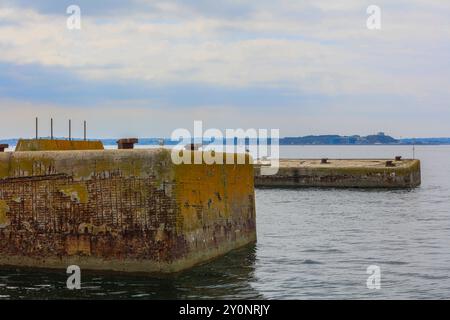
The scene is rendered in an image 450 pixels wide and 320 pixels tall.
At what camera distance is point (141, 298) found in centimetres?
1207

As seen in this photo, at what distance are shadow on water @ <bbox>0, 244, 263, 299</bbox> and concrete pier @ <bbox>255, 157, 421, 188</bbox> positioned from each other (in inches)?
1207

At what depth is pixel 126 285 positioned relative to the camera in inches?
502

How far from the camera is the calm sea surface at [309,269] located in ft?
42.0

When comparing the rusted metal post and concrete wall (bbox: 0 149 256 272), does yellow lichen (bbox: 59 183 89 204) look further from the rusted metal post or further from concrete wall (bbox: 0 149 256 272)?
the rusted metal post

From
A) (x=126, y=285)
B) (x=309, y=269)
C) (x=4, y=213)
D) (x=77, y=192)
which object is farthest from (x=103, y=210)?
(x=309, y=269)

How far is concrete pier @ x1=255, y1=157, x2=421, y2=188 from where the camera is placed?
43469mm

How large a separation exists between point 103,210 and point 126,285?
1.46 metres

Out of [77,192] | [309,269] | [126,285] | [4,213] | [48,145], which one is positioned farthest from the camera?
[309,269]

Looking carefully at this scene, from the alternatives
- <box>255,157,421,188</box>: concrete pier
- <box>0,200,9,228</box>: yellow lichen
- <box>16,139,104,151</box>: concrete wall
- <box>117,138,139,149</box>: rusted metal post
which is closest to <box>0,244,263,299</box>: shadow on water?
<box>0,200,9,228</box>: yellow lichen

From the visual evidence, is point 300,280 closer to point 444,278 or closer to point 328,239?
point 444,278

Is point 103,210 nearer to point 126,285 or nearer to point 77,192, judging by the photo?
point 77,192

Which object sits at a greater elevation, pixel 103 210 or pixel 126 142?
pixel 126 142

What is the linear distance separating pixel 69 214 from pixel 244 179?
545cm
